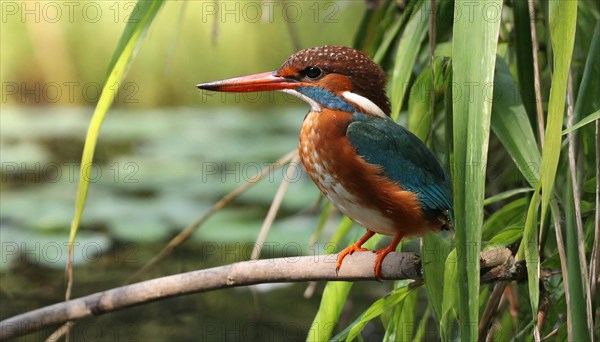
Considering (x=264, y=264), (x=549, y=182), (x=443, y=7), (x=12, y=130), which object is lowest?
(x=12, y=130)

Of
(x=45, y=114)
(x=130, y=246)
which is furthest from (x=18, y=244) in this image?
(x=45, y=114)

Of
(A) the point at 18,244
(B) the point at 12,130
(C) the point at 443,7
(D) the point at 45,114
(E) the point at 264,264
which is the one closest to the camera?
Answer: (E) the point at 264,264

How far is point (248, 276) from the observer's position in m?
1.72

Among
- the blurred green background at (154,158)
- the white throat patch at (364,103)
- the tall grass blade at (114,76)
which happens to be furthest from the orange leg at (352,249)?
the blurred green background at (154,158)

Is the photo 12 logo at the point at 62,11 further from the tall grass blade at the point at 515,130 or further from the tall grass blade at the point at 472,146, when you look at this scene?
the tall grass blade at the point at 472,146

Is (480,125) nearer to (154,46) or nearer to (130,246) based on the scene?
(130,246)

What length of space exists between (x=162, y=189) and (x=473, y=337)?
3.37 m

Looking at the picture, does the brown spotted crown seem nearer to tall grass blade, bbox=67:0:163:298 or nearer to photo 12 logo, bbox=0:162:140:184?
tall grass blade, bbox=67:0:163:298

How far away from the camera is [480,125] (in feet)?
4.50

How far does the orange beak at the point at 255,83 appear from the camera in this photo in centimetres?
173

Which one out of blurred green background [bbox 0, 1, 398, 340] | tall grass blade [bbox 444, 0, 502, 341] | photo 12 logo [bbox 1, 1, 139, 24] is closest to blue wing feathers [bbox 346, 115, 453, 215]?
tall grass blade [bbox 444, 0, 502, 341]

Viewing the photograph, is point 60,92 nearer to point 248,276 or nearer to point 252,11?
point 252,11

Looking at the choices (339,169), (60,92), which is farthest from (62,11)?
(339,169)

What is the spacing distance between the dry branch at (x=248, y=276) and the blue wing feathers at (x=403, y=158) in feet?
0.53
